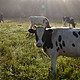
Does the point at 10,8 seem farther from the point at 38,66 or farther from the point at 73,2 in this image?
the point at 38,66

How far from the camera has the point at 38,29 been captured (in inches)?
166

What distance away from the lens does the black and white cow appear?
4082 mm

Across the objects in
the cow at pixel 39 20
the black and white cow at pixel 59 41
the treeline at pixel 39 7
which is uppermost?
the treeline at pixel 39 7

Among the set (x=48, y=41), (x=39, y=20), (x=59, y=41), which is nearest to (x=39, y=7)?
(x=39, y=20)

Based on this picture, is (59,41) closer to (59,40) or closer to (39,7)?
(59,40)

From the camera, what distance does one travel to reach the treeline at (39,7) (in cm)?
7100

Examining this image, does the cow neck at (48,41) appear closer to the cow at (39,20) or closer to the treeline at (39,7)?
the cow at (39,20)

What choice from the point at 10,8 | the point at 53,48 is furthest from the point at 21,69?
the point at 10,8

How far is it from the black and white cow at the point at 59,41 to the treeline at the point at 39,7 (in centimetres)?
6745

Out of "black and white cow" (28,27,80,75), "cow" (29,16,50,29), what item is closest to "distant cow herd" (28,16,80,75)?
"black and white cow" (28,27,80,75)

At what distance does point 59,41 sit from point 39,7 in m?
75.5

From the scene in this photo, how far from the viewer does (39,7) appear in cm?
7581

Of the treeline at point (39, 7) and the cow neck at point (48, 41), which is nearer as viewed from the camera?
the cow neck at point (48, 41)

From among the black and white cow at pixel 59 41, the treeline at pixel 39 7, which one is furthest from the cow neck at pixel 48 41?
the treeline at pixel 39 7
